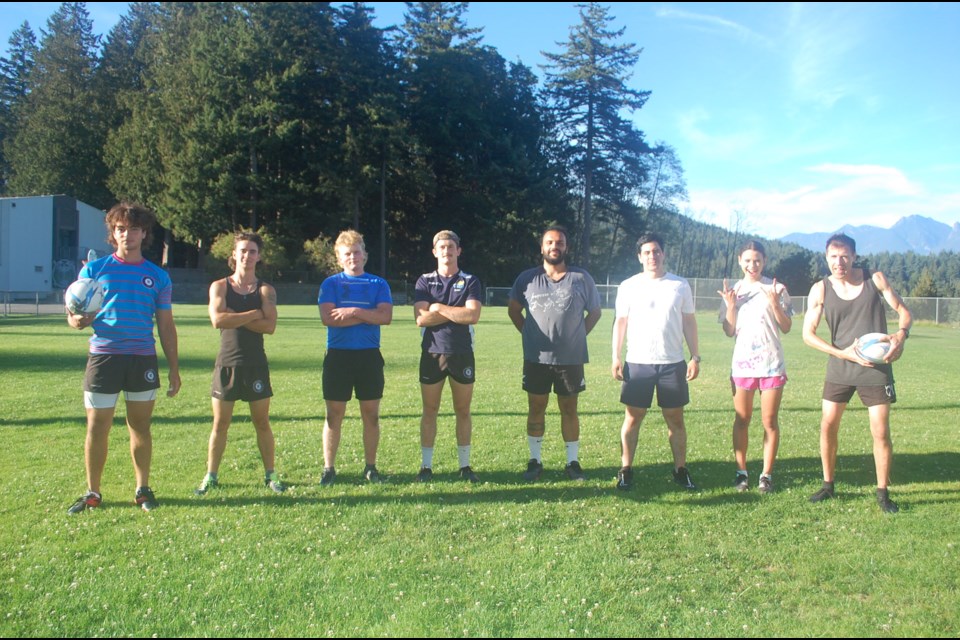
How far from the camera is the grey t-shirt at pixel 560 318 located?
5609mm

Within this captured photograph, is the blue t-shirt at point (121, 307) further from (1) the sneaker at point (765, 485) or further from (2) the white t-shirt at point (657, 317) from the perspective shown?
(1) the sneaker at point (765, 485)

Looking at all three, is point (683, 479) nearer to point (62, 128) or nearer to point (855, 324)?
point (855, 324)

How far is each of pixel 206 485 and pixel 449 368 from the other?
2154 mm

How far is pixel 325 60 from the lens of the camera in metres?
47.0

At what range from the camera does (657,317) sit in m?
5.50

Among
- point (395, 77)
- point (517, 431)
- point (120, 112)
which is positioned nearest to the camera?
point (517, 431)

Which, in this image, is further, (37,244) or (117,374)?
(37,244)

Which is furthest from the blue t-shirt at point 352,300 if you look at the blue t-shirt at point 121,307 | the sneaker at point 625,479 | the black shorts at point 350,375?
the sneaker at point 625,479

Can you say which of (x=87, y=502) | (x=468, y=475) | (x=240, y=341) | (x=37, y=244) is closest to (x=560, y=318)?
(x=468, y=475)

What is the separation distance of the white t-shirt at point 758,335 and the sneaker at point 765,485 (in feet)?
2.80

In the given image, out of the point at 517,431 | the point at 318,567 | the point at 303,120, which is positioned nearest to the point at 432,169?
the point at 303,120

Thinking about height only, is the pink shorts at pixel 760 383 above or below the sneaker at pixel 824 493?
above

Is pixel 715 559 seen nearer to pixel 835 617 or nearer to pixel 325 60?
pixel 835 617

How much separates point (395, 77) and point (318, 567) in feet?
169
